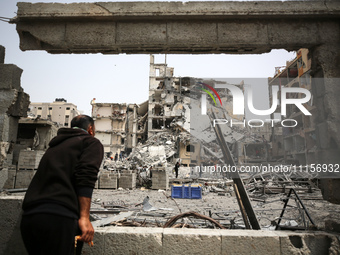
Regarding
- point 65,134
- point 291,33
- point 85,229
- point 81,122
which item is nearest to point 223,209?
point 291,33

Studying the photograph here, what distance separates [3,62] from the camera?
4641mm

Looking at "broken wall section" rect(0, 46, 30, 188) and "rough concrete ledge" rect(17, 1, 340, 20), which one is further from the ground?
"rough concrete ledge" rect(17, 1, 340, 20)

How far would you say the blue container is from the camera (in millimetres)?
12227

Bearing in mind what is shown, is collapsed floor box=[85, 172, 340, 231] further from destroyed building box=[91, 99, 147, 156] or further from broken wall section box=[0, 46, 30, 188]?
destroyed building box=[91, 99, 147, 156]

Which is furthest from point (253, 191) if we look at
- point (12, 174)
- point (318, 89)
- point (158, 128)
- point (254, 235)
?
point (158, 128)

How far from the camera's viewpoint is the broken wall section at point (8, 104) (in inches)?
173

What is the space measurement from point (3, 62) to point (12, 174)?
11920 millimetres

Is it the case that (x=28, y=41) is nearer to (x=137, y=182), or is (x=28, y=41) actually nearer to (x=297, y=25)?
(x=297, y=25)

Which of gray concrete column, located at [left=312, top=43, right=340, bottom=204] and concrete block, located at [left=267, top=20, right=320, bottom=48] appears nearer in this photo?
gray concrete column, located at [left=312, top=43, right=340, bottom=204]

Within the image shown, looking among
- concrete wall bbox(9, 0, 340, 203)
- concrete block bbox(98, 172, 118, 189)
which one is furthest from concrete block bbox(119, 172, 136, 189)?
concrete wall bbox(9, 0, 340, 203)

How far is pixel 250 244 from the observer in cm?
295

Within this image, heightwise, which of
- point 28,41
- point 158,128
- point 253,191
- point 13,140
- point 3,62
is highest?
point 158,128

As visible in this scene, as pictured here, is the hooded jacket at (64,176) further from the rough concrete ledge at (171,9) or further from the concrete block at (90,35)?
the rough concrete ledge at (171,9)

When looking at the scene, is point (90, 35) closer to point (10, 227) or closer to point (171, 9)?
point (171, 9)
